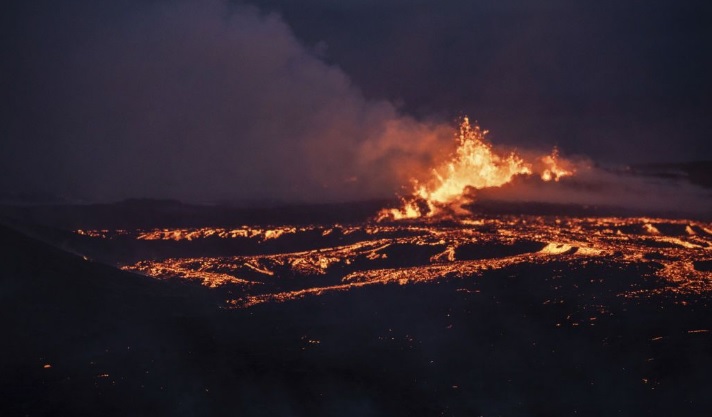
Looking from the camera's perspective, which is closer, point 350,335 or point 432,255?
point 350,335

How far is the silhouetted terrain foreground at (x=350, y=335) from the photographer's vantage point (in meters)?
18.8

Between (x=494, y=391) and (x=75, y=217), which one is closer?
(x=494, y=391)

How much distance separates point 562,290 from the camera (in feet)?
108

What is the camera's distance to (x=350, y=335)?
2512cm

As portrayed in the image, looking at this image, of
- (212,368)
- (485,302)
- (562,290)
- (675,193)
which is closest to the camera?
(212,368)

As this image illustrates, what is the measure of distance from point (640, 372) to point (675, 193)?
61.3 metres

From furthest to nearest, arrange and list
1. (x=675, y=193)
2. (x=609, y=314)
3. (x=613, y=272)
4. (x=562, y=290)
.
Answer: (x=675, y=193) < (x=613, y=272) < (x=562, y=290) < (x=609, y=314)

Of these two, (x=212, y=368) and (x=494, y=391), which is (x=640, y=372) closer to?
(x=494, y=391)

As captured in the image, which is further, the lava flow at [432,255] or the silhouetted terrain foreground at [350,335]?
the lava flow at [432,255]

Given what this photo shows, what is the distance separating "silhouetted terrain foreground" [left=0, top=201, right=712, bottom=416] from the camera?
18812 millimetres

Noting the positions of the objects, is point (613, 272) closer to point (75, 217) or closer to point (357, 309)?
point (357, 309)

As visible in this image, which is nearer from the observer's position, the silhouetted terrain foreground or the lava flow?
the silhouetted terrain foreground

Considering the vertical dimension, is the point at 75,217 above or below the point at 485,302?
above

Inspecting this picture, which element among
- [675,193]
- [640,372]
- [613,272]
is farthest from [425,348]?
[675,193]
